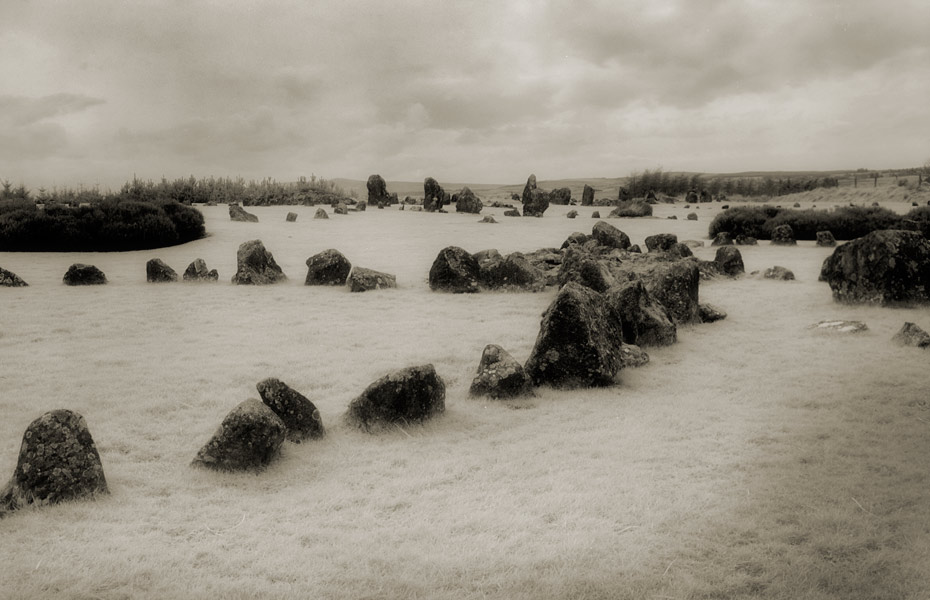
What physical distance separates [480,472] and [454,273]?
755cm

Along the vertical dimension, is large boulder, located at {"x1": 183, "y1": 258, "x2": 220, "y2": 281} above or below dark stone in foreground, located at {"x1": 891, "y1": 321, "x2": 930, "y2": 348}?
above

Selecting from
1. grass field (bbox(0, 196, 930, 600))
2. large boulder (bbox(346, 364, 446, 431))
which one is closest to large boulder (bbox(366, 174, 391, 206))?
grass field (bbox(0, 196, 930, 600))

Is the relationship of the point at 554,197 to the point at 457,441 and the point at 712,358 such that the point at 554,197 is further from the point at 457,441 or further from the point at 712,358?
the point at 457,441

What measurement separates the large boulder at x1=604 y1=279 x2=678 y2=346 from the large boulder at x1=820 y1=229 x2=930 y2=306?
3.68 meters

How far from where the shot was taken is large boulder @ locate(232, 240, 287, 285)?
41.4 ft

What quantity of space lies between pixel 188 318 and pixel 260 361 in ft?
9.24

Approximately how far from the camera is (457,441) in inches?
203

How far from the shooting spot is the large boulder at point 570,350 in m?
6.51

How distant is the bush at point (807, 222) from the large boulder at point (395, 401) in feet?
57.7

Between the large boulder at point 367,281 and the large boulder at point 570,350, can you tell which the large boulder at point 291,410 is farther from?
the large boulder at point 367,281

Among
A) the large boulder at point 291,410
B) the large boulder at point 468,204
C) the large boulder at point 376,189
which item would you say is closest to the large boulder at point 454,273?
the large boulder at point 291,410

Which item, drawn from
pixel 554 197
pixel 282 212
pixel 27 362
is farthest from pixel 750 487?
pixel 554 197

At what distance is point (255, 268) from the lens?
12.8 meters

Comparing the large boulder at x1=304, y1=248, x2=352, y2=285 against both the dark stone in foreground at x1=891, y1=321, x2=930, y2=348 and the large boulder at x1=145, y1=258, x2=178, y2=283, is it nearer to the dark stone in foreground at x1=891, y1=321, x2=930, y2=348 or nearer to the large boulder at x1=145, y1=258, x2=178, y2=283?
the large boulder at x1=145, y1=258, x2=178, y2=283
